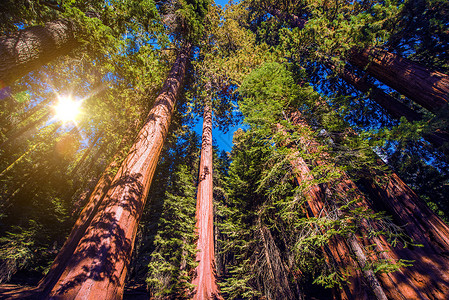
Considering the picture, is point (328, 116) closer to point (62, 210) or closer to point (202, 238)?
point (202, 238)

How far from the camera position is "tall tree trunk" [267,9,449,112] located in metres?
3.55

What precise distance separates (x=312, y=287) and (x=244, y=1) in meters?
23.0

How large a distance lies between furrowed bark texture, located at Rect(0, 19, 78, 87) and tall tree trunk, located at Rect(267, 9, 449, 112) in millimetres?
8386

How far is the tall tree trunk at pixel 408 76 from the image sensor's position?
355 centimetres

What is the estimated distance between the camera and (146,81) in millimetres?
4605

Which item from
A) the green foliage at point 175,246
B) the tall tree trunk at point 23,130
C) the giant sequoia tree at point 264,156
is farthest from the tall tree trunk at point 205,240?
the tall tree trunk at point 23,130

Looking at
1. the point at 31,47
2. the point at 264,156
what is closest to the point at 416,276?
the point at 264,156

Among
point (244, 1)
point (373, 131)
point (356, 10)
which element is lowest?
point (373, 131)

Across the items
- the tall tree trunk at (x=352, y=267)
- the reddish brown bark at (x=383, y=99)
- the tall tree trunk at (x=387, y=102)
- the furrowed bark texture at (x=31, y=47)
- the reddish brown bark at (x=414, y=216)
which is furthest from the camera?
the reddish brown bark at (x=383, y=99)

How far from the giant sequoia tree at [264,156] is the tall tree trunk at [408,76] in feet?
0.12

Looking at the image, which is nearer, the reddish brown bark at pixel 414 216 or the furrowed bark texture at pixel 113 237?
the furrowed bark texture at pixel 113 237

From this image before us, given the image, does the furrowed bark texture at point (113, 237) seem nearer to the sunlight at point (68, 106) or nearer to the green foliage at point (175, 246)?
the green foliage at point (175, 246)

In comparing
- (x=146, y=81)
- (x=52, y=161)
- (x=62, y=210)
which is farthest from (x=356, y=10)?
(x=52, y=161)

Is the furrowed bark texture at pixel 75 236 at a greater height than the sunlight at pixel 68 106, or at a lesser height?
lesser
